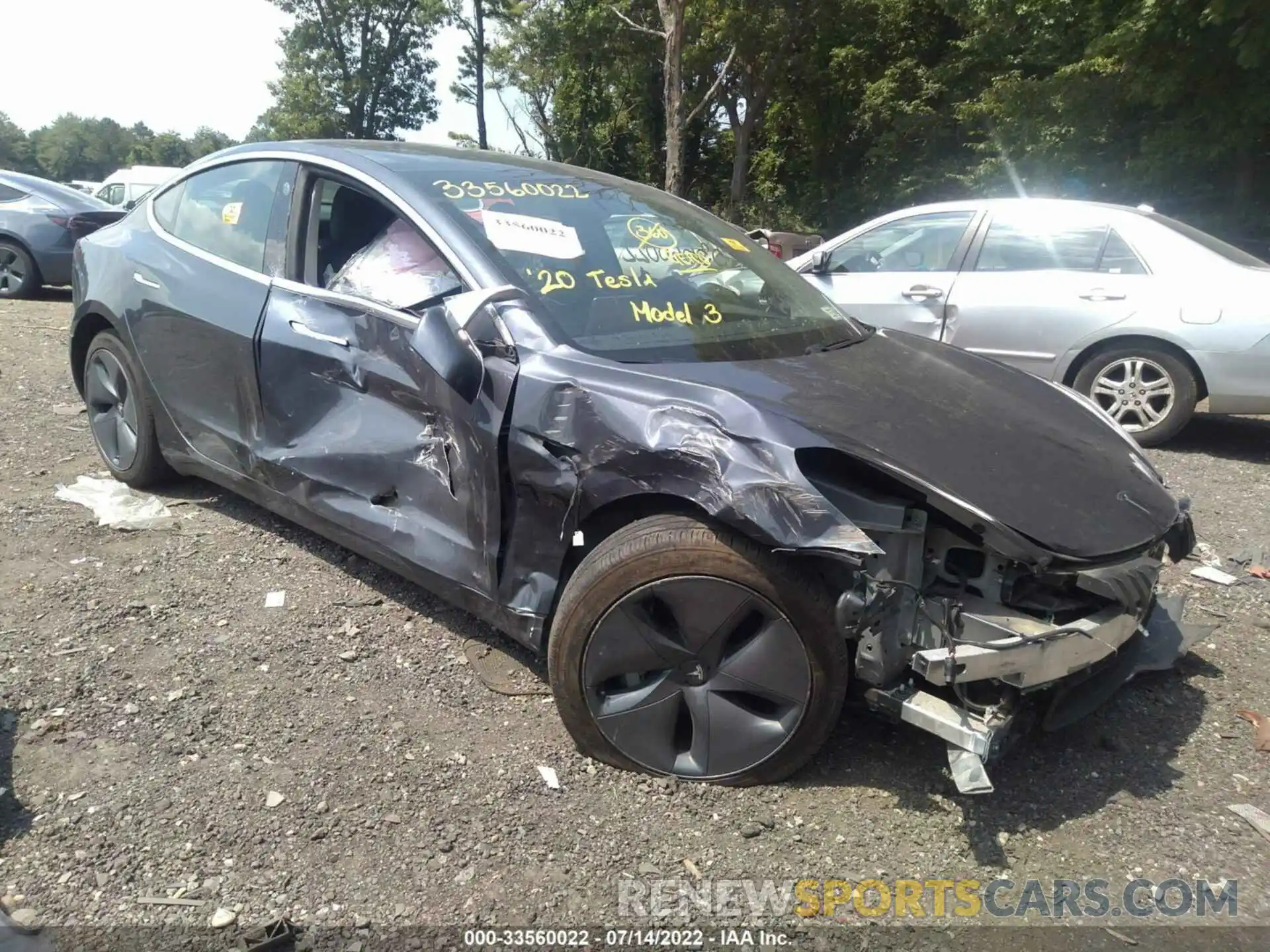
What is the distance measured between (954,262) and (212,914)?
6.04 m

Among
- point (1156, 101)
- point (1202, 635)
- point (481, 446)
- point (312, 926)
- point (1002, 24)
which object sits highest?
point (1002, 24)

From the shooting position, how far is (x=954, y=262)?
6.58m

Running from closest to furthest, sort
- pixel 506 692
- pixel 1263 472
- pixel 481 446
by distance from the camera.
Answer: pixel 481 446
pixel 506 692
pixel 1263 472

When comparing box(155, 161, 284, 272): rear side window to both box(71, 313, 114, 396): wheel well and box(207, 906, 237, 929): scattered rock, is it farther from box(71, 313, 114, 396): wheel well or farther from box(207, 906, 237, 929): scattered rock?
box(207, 906, 237, 929): scattered rock

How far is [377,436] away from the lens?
306cm

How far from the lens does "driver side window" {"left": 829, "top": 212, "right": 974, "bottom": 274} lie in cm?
665

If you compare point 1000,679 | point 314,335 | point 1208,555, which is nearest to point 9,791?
point 314,335

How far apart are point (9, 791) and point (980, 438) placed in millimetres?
2762

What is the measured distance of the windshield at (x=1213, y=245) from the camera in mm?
5969

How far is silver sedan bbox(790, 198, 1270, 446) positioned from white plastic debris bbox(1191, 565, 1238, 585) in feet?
6.92

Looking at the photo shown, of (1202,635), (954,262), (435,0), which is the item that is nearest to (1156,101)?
(954,262)

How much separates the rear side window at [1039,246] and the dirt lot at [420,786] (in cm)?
334

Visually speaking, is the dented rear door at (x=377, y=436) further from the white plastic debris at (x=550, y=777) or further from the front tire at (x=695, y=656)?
the white plastic debris at (x=550, y=777)

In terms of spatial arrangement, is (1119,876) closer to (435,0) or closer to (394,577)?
(394,577)
